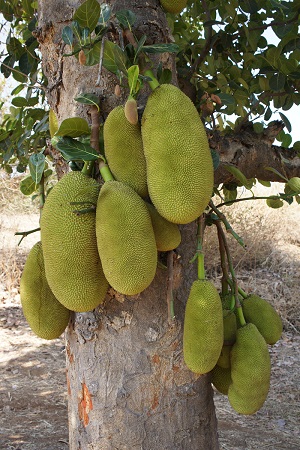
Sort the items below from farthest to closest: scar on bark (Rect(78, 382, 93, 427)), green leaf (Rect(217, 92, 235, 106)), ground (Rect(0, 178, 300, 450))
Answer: ground (Rect(0, 178, 300, 450)) → green leaf (Rect(217, 92, 235, 106)) → scar on bark (Rect(78, 382, 93, 427))

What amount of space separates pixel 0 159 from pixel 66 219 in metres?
1.18

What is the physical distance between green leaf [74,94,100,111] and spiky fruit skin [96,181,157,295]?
8.2 inches

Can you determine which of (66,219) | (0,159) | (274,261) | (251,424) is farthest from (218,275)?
(66,219)

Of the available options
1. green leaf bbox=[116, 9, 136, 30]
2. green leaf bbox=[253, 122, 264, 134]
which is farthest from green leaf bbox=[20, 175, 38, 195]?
green leaf bbox=[253, 122, 264, 134]

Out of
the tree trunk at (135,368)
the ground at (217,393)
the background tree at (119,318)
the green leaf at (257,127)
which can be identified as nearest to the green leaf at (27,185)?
the background tree at (119,318)

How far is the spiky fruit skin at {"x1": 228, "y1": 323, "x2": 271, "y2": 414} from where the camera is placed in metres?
0.97

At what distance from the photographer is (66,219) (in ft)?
2.64

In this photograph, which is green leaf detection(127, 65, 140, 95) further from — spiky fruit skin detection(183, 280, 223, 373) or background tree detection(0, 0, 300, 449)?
spiky fruit skin detection(183, 280, 223, 373)

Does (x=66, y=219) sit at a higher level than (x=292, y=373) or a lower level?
higher

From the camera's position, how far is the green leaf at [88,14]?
0.83m

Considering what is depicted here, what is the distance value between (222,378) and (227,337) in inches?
3.4

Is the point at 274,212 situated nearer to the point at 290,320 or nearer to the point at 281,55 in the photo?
the point at 290,320

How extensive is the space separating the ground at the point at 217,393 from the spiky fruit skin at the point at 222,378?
4.03 feet

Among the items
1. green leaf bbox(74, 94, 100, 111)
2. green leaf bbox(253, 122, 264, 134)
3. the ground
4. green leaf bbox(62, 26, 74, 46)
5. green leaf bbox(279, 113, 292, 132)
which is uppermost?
green leaf bbox(279, 113, 292, 132)
